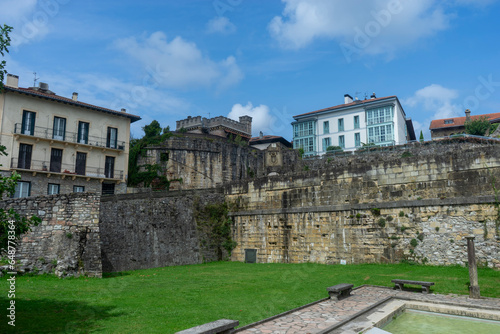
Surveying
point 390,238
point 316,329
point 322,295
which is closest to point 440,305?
point 322,295

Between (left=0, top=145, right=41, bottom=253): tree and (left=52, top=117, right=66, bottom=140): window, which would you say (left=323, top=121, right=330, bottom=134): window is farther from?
(left=0, top=145, right=41, bottom=253): tree

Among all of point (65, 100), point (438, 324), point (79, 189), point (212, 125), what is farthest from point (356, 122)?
point (438, 324)

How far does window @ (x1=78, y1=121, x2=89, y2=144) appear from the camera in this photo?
1126 inches

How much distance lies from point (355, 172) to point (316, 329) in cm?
1153

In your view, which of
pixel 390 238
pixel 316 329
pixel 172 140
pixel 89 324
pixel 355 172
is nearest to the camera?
pixel 316 329

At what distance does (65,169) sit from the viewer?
90.4 feet

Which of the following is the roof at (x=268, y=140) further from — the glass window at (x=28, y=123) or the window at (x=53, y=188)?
the glass window at (x=28, y=123)

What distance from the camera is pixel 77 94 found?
3019 cm

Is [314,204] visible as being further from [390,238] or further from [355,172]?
[390,238]

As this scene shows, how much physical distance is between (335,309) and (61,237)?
10.5 m

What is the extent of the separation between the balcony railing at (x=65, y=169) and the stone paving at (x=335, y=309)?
80.7 feet

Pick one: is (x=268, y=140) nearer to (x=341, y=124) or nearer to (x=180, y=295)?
(x=341, y=124)

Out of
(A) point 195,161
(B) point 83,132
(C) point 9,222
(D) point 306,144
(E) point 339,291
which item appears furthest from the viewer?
(D) point 306,144

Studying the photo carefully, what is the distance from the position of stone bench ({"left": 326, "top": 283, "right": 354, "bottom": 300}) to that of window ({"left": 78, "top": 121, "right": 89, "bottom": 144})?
25.7 meters
